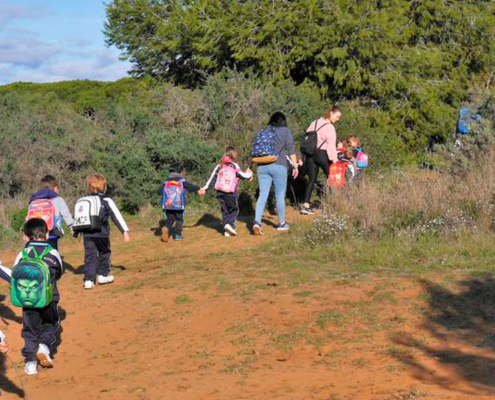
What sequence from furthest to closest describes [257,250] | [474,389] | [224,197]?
[224,197] → [257,250] → [474,389]

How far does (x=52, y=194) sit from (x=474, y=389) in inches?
229

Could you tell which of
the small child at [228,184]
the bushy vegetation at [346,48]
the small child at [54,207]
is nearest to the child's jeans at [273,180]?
the small child at [228,184]

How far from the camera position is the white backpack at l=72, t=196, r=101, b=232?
397 inches

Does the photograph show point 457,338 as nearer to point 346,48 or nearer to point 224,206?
point 224,206

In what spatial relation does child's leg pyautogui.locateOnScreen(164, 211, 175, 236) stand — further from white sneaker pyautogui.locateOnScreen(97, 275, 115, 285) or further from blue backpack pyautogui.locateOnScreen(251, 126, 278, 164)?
white sneaker pyautogui.locateOnScreen(97, 275, 115, 285)

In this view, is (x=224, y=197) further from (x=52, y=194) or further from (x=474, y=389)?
(x=474, y=389)

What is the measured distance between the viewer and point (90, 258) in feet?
34.4

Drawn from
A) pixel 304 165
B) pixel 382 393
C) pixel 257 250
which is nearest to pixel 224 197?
pixel 257 250

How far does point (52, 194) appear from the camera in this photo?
10078 millimetres

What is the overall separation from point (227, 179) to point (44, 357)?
5.47 meters

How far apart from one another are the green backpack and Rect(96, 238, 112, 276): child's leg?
2650mm

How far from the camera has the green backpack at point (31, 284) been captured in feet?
25.0

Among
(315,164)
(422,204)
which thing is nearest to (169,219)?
(315,164)

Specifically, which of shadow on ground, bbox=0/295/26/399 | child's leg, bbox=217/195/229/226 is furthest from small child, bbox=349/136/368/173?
shadow on ground, bbox=0/295/26/399
